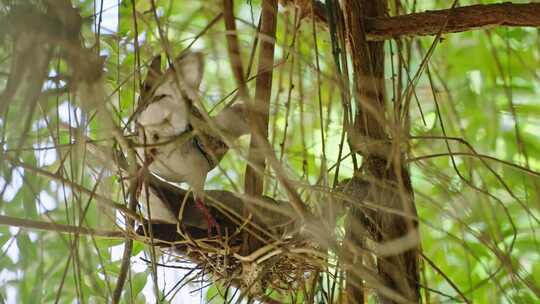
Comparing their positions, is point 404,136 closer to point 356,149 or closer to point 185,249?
point 356,149

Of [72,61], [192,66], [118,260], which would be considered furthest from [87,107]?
[118,260]

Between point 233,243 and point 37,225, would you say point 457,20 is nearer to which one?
point 233,243

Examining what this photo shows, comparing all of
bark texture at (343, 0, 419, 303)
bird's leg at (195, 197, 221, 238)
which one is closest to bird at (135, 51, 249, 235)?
bird's leg at (195, 197, 221, 238)

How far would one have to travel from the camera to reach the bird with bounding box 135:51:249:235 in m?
0.72

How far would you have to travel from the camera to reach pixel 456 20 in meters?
0.85

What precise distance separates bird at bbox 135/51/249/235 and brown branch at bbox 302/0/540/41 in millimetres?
198

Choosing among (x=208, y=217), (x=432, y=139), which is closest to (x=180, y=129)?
(x=208, y=217)

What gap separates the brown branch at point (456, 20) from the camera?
2.72 feet

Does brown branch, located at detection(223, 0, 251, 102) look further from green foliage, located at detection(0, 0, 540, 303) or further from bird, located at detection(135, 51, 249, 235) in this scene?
green foliage, located at detection(0, 0, 540, 303)

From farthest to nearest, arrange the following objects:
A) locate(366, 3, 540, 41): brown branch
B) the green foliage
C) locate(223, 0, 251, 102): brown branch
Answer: the green foliage, locate(366, 3, 540, 41): brown branch, locate(223, 0, 251, 102): brown branch

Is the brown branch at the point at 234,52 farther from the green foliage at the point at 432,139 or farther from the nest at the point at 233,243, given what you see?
the green foliage at the point at 432,139

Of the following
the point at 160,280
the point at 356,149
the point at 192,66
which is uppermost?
the point at 192,66

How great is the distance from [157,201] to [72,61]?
33 cm

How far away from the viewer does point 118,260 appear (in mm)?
1115
